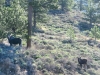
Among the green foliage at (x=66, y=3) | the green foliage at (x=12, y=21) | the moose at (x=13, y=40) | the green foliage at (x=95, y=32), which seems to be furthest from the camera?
the green foliage at (x=66, y=3)

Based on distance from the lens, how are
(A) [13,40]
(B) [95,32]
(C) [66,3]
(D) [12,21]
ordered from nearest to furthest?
(A) [13,40], (D) [12,21], (B) [95,32], (C) [66,3]

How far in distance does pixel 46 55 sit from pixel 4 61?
197 inches

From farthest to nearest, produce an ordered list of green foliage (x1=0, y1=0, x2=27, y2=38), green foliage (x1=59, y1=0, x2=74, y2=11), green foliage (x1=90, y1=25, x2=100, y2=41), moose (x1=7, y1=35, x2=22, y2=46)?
green foliage (x1=59, y1=0, x2=74, y2=11) < green foliage (x1=90, y1=25, x2=100, y2=41) < green foliage (x1=0, y1=0, x2=27, y2=38) < moose (x1=7, y1=35, x2=22, y2=46)

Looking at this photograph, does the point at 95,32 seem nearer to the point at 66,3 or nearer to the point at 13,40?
the point at 13,40

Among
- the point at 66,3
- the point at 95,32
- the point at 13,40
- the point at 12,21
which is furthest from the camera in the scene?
the point at 66,3

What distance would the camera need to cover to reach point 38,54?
18859 millimetres

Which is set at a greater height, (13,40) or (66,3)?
(66,3)

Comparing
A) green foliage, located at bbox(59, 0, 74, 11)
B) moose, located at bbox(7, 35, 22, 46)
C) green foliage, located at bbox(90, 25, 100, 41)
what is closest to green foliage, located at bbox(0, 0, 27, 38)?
moose, located at bbox(7, 35, 22, 46)

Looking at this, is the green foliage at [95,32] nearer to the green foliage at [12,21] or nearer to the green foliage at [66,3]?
the green foliage at [12,21]

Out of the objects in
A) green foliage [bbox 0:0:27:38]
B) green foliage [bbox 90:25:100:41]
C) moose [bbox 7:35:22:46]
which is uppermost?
green foliage [bbox 0:0:27:38]

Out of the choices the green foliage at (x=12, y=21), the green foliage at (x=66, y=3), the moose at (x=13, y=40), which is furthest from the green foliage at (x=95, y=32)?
the green foliage at (x=66, y=3)

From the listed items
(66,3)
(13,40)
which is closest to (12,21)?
(13,40)

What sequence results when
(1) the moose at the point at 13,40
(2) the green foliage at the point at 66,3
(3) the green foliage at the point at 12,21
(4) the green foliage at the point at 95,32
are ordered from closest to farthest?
(1) the moose at the point at 13,40 → (3) the green foliage at the point at 12,21 → (4) the green foliage at the point at 95,32 → (2) the green foliage at the point at 66,3

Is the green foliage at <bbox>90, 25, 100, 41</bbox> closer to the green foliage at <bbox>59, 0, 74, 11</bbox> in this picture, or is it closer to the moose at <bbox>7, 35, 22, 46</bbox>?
the moose at <bbox>7, 35, 22, 46</bbox>
